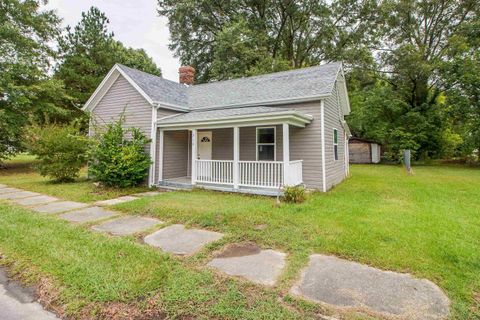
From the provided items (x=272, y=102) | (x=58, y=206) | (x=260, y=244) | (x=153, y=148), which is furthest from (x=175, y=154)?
(x=260, y=244)

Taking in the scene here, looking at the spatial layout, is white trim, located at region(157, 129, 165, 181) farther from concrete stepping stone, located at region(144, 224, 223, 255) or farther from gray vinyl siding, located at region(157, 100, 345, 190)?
concrete stepping stone, located at region(144, 224, 223, 255)

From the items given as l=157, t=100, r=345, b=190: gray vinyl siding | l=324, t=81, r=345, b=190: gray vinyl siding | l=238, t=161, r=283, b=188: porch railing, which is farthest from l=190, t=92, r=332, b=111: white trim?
l=238, t=161, r=283, b=188: porch railing

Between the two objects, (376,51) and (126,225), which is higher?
(376,51)

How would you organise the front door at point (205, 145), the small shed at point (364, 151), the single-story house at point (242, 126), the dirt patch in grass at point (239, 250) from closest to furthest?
the dirt patch in grass at point (239, 250), the single-story house at point (242, 126), the front door at point (205, 145), the small shed at point (364, 151)

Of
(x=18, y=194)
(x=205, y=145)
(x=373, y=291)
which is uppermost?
(x=205, y=145)

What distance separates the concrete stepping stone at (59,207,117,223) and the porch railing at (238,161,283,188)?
422 centimetres

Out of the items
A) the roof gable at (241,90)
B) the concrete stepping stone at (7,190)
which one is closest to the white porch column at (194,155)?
the roof gable at (241,90)

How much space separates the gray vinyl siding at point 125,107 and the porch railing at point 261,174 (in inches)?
171

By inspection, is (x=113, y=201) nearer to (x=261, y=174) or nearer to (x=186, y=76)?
(x=261, y=174)

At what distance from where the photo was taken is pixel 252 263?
3.50m

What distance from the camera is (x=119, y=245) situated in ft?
13.1

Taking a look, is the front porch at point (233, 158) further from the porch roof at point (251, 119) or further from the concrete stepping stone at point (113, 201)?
the concrete stepping stone at point (113, 201)

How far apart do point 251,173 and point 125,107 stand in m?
6.13

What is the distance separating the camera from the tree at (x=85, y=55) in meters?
19.5
